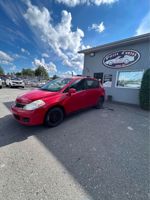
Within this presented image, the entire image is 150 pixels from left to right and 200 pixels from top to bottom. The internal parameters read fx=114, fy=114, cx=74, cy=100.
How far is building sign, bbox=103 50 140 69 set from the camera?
7.30m

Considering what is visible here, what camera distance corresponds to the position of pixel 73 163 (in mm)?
2244

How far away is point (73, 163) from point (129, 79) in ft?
23.2

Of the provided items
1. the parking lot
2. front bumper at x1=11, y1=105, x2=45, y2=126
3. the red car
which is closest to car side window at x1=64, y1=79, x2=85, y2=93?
the red car

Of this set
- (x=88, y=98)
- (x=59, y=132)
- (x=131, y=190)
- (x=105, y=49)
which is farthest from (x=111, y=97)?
(x=131, y=190)

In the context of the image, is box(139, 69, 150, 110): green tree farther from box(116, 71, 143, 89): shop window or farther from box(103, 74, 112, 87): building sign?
box(103, 74, 112, 87): building sign

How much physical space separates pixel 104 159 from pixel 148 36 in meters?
6.92

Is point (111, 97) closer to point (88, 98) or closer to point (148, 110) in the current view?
point (148, 110)

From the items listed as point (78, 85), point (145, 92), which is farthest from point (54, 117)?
point (145, 92)

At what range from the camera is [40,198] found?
5.15ft

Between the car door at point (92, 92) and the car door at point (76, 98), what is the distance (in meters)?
0.29

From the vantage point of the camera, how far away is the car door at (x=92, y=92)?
499 centimetres

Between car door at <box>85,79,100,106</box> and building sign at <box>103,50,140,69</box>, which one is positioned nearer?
car door at <box>85,79,100,106</box>

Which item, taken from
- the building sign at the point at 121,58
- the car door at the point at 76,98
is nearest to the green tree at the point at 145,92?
the building sign at the point at 121,58

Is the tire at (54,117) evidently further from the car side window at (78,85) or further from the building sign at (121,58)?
the building sign at (121,58)
